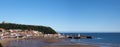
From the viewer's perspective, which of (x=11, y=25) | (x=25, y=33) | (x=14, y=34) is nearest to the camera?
(x=14, y=34)

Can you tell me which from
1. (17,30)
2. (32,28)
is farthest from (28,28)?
(17,30)

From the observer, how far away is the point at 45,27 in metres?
193

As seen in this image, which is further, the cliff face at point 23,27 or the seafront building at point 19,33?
the cliff face at point 23,27

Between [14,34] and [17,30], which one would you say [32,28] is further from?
[14,34]

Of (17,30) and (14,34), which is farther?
(17,30)

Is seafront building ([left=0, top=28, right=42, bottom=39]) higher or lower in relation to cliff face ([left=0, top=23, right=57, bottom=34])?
lower

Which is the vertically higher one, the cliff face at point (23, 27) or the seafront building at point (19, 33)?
the cliff face at point (23, 27)

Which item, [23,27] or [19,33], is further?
[23,27]

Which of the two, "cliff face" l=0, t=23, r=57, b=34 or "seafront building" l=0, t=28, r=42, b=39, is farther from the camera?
"cliff face" l=0, t=23, r=57, b=34

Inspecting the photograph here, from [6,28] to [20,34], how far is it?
16.4 metres

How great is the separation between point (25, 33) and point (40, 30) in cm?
2104

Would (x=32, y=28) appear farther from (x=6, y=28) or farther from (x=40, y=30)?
(x=6, y=28)

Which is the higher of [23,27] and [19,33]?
[23,27]

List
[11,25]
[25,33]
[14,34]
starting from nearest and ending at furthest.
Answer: [14,34]
[25,33]
[11,25]
